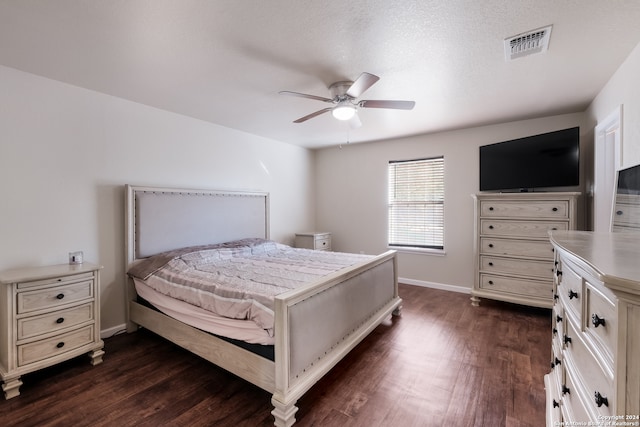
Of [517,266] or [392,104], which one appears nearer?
[392,104]

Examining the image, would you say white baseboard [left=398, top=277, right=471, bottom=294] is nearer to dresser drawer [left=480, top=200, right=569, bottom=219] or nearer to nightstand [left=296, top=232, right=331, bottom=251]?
dresser drawer [left=480, top=200, right=569, bottom=219]

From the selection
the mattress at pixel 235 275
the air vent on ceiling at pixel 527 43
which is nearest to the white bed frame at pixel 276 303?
the mattress at pixel 235 275

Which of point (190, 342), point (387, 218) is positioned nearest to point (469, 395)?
point (190, 342)

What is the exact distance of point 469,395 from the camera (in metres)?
1.94

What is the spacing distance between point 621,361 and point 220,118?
3852 millimetres

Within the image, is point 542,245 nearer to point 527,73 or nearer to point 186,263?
point 527,73

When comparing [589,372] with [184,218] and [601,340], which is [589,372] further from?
[184,218]

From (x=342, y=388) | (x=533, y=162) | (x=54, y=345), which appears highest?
(x=533, y=162)

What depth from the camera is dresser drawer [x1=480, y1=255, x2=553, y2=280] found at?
10.4 ft

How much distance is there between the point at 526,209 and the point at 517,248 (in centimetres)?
47

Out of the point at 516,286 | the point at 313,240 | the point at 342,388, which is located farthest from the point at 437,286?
the point at 342,388

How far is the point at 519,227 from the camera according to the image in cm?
330

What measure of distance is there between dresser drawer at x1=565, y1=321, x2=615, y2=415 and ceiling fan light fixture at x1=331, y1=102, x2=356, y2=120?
6.82 ft

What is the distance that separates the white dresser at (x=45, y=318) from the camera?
1.97 metres
